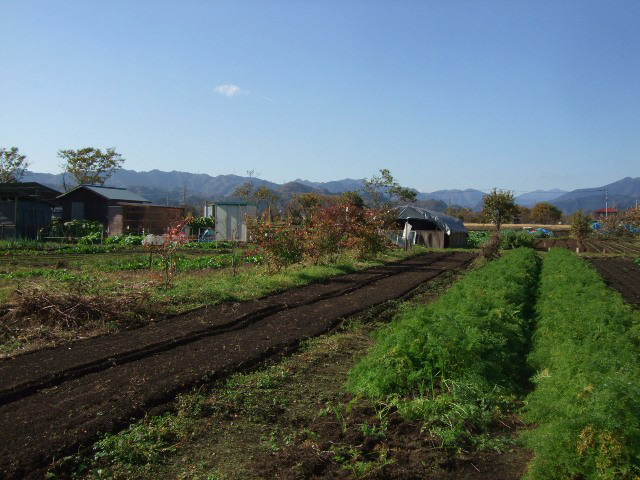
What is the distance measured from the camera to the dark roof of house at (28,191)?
35.6m

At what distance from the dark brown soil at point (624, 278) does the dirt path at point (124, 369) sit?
9.50 m

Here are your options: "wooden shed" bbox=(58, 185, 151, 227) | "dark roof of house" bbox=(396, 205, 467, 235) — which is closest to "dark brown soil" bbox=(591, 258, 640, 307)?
"dark roof of house" bbox=(396, 205, 467, 235)

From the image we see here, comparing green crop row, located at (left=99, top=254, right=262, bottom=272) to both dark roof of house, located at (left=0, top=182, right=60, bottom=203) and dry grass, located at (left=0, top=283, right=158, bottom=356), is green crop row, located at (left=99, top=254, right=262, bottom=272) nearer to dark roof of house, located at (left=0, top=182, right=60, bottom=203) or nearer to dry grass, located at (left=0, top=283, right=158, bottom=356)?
dry grass, located at (left=0, top=283, right=158, bottom=356)

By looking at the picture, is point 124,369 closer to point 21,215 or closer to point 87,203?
point 21,215

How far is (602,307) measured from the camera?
940 cm

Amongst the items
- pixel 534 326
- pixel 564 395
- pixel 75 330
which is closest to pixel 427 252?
pixel 534 326

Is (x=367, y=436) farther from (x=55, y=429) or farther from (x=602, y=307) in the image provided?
A: (x=602, y=307)

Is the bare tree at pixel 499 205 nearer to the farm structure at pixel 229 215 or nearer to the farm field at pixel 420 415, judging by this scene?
the farm structure at pixel 229 215

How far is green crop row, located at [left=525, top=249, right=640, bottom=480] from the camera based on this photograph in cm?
439

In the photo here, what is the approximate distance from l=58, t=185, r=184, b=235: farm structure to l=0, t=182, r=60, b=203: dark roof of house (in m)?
1.70

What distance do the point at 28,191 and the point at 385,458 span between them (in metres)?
43.6

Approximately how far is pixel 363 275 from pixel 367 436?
50.9ft

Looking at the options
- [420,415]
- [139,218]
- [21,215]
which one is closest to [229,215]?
[139,218]

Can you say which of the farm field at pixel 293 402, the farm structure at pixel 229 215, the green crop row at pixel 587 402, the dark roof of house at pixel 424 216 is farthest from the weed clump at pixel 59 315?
the dark roof of house at pixel 424 216
